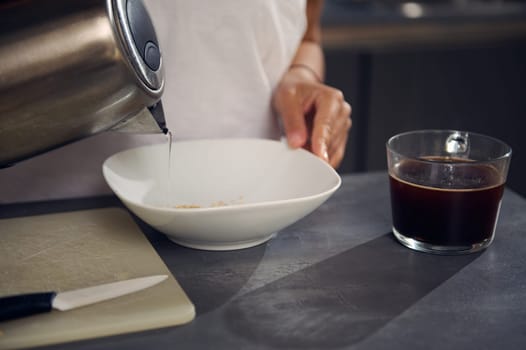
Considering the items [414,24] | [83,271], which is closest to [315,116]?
[83,271]

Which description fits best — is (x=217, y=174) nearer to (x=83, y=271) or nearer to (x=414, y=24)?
(x=83, y=271)

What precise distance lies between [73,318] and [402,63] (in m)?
1.58

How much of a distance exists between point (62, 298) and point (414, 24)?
1607 mm

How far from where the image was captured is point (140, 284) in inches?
26.5

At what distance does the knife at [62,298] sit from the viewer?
2.03 feet

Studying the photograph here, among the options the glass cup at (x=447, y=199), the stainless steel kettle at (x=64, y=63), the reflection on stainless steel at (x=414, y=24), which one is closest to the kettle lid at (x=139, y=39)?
the stainless steel kettle at (x=64, y=63)

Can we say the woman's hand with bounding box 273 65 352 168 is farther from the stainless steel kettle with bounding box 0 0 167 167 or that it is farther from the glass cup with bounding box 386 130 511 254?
the stainless steel kettle with bounding box 0 0 167 167

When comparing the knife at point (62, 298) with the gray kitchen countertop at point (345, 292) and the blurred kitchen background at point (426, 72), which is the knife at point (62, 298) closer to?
the gray kitchen countertop at point (345, 292)

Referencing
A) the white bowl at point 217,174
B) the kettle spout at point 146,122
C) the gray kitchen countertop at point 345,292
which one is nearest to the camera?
the gray kitchen countertop at point 345,292

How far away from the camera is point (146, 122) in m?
0.75

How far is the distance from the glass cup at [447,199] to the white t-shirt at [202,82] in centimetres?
35

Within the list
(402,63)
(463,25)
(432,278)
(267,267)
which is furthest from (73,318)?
(463,25)

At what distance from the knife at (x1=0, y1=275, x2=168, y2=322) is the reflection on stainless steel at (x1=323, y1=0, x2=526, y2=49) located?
1415 mm

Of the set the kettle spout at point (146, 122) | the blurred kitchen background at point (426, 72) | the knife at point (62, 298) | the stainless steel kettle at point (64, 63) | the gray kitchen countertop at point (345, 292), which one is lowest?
the blurred kitchen background at point (426, 72)
